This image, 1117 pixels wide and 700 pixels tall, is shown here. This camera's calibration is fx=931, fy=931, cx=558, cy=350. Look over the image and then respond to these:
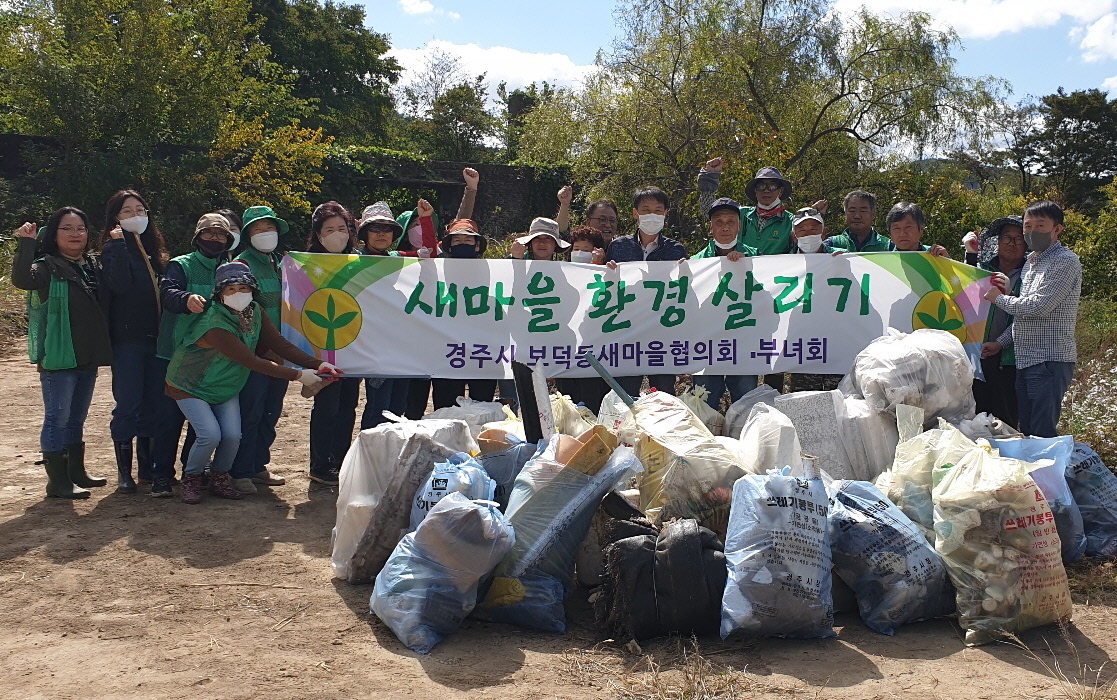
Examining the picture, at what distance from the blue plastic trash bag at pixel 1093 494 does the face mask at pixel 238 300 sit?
4406 mm

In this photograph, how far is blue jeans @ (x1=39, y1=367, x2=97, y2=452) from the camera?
5.29 metres

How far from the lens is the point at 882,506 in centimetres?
397

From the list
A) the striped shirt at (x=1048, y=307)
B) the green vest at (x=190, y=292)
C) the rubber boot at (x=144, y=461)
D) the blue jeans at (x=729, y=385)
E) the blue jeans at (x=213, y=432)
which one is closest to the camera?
the striped shirt at (x=1048, y=307)

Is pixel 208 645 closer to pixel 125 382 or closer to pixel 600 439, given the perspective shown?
pixel 600 439

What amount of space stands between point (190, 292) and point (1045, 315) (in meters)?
4.84

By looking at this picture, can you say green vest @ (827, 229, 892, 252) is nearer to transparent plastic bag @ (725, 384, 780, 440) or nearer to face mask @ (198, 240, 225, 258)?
transparent plastic bag @ (725, 384, 780, 440)

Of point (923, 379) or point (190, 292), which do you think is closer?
point (923, 379)

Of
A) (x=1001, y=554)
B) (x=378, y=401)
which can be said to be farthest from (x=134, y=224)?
(x=1001, y=554)

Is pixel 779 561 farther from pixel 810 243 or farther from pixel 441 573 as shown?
pixel 810 243

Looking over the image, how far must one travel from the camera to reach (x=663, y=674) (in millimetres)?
3377

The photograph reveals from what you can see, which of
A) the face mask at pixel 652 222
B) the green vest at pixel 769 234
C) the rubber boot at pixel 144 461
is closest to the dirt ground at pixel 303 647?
the rubber boot at pixel 144 461

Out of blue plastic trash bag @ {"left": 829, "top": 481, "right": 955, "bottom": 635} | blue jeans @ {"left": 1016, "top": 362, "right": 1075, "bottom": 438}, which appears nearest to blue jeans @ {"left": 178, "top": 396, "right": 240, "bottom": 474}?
blue plastic trash bag @ {"left": 829, "top": 481, "right": 955, "bottom": 635}

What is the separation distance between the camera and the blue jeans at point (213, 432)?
525 cm

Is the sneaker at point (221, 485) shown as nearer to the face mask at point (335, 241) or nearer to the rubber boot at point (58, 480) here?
the rubber boot at point (58, 480)
